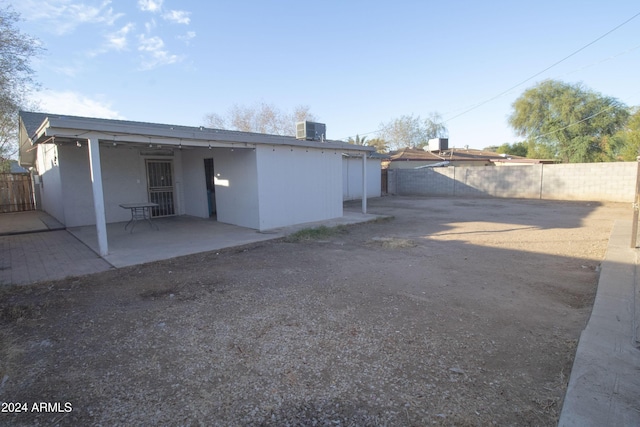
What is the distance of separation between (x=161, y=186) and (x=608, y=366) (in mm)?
12394

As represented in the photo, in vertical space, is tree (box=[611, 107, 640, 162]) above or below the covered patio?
above

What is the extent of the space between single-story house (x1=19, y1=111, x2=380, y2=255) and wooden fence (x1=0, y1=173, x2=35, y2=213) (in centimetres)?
426

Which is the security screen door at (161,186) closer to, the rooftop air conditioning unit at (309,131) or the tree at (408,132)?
the rooftop air conditioning unit at (309,131)

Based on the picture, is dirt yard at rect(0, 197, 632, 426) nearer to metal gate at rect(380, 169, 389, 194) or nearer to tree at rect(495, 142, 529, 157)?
metal gate at rect(380, 169, 389, 194)

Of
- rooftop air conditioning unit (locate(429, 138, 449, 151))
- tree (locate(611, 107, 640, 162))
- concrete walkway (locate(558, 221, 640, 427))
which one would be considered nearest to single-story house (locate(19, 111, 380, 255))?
concrete walkway (locate(558, 221, 640, 427))

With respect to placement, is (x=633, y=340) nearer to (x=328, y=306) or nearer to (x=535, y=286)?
(x=535, y=286)

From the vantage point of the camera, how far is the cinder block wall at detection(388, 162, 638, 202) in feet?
49.8

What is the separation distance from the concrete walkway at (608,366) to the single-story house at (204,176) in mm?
7225

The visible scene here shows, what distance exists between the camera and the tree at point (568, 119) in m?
24.7

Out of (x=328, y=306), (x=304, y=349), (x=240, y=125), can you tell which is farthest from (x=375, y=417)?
(x=240, y=125)

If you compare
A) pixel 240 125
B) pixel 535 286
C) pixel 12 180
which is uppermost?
pixel 240 125

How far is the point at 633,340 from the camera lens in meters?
2.98

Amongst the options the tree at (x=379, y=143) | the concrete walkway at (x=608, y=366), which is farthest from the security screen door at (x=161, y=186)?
the tree at (x=379, y=143)

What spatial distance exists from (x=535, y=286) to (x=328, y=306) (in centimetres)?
299
